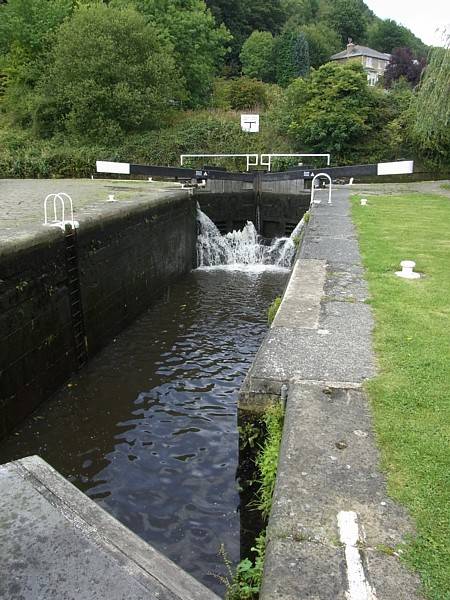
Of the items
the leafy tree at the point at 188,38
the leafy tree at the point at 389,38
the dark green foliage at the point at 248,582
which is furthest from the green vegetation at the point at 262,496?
the leafy tree at the point at 389,38

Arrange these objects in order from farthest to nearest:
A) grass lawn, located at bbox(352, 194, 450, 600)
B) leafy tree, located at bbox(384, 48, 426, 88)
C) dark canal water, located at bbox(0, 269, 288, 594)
Answer: 1. leafy tree, located at bbox(384, 48, 426, 88)
2. dark canal water, located at bbox(0, 269, 288, 594)
3. grass lawn, located at bbox(352, 194, 450, 600)

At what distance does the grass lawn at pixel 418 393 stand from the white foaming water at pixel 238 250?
5.25 metres

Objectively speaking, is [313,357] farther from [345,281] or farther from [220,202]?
[220,202]

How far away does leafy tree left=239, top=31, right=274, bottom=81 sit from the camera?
Answer: 40312mm

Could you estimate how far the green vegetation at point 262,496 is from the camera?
200cm

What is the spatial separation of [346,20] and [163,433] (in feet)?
234

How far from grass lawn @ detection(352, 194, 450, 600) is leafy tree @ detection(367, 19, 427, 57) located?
71240mm

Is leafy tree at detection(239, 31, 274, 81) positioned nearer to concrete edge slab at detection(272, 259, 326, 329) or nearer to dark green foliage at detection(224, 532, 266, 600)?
concrete edge slab at detection(272, 259, 326, 329)

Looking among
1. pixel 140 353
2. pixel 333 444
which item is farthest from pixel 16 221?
pixel 333 444

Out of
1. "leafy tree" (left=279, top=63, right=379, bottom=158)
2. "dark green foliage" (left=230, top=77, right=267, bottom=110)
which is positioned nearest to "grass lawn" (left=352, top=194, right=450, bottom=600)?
"leafy tree" (left=279, top=63, right=379, bottom=158)

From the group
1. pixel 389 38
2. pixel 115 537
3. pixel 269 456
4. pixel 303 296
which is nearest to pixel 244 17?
pixel 389 38

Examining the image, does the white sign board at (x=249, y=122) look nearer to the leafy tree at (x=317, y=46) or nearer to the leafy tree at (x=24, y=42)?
the leafy tree at (x=24, y=42)

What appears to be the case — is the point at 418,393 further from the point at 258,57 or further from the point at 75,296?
the point at 258,57

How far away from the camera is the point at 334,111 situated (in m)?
18.6
